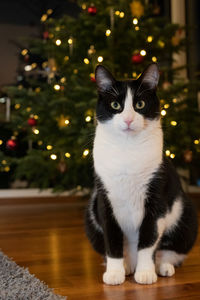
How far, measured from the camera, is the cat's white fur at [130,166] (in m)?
1.39

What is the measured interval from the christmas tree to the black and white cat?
1.49 metres

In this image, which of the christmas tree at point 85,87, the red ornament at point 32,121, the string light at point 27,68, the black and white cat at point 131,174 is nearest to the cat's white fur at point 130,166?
the black and white cat at point 131,174

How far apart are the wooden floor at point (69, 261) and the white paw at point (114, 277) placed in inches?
0.7

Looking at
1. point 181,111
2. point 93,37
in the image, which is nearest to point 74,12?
point 93,37

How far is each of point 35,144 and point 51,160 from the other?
2.23 feet

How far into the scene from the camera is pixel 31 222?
112 inches

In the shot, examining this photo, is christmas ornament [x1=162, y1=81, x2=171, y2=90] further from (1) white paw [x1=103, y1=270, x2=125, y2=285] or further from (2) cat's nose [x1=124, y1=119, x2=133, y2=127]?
(1) white paw [x1=103, y1=270, x2=125, y2=285]

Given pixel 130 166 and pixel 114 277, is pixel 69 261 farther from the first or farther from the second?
pixel 130 166

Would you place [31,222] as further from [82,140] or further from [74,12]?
[74,12]

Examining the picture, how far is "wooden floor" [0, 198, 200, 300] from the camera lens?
4.38 feet

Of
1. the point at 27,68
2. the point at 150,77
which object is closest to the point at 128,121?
the point at 150,77

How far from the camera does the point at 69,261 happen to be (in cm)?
177

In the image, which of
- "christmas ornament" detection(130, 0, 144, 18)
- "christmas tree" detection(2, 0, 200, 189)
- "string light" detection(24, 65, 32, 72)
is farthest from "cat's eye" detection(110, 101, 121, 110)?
"string light" detection(24, 65, 32, 72)

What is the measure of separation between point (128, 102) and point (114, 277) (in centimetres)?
55
